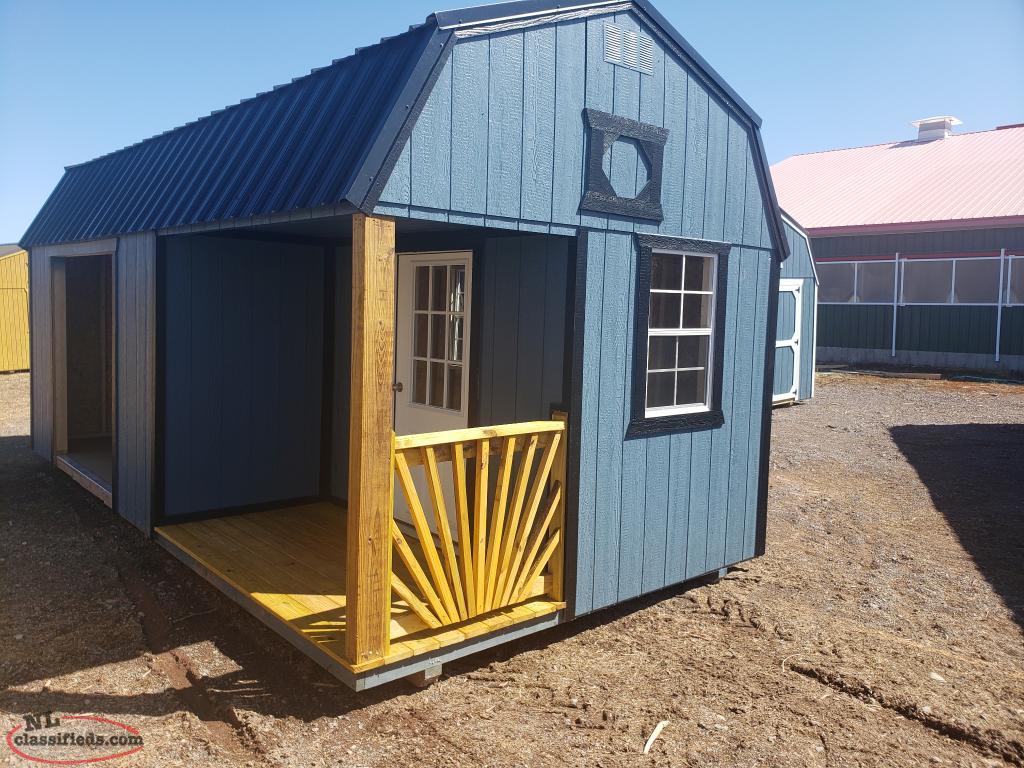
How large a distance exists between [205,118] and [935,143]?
23.1 meters

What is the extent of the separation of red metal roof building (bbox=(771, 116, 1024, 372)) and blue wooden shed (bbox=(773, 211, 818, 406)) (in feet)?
20.6

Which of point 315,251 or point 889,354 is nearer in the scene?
point 315,251

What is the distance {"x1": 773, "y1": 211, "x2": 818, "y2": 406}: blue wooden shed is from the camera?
46.0ft

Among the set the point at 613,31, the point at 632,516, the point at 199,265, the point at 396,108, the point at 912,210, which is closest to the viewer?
the point at 396,108

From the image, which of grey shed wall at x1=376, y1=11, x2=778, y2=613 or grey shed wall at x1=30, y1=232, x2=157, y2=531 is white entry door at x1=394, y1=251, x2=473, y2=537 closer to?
grey shed wall at x1=376, y1=11, x2=778, y2=613

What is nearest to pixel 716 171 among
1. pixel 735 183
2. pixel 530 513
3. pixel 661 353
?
pixel 735 183

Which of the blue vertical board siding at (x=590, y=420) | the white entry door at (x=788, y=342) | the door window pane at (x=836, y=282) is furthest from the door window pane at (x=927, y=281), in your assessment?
the blue vertical board siding at (x=590, y=420)

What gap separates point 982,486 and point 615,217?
634cm

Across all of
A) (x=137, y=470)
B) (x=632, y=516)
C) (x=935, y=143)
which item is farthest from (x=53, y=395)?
(x=935, y=143)

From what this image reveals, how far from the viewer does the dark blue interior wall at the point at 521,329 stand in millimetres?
4992

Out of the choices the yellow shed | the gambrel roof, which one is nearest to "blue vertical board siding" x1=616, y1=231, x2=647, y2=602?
the gambrel roof

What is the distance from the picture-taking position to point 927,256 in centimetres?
1995

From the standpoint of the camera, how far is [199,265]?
643cm

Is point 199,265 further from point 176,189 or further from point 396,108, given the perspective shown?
point 396,108
